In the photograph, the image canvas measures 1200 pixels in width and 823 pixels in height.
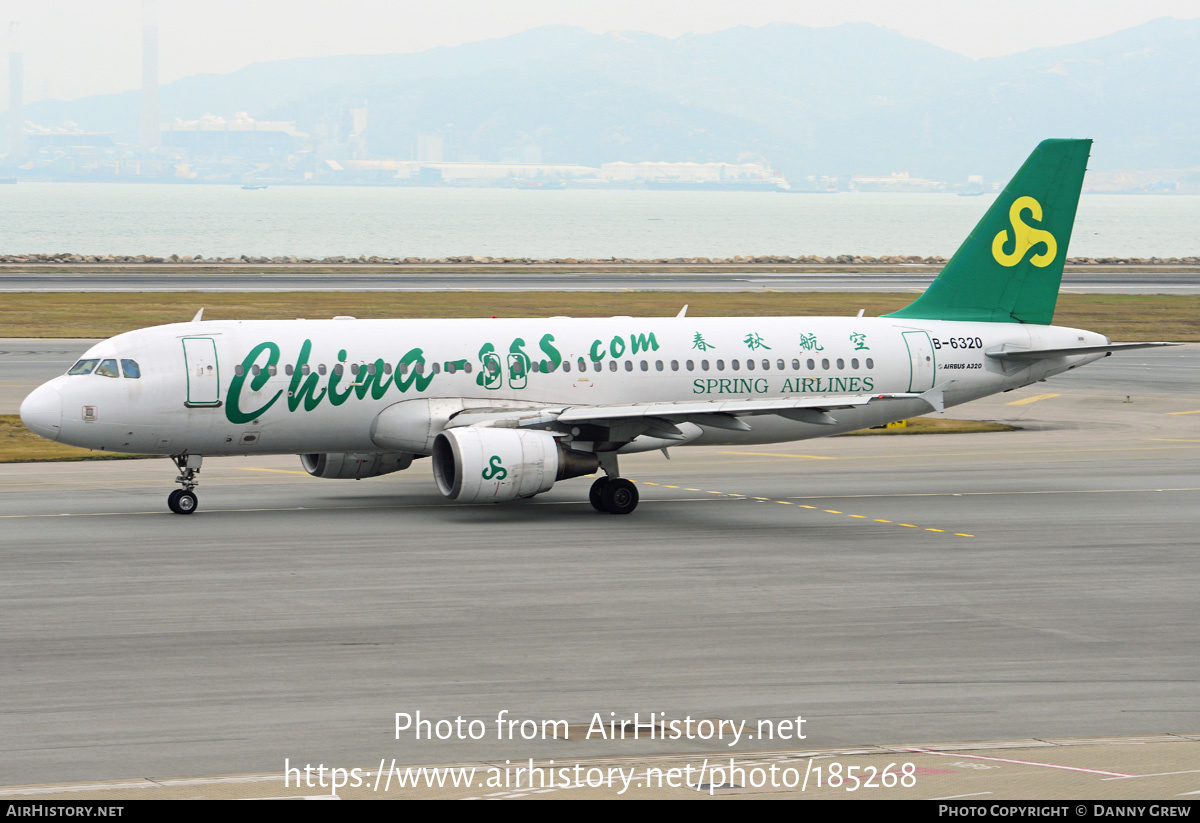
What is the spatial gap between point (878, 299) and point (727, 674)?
81042mm

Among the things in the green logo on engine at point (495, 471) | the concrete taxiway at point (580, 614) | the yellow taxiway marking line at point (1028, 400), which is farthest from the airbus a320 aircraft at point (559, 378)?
the yellow taxiway marking line at point (1028, 400)

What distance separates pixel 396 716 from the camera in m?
16.9

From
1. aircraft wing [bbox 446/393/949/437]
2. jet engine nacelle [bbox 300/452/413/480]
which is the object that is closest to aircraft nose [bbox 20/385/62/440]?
jet engine nacelle [bbox 300/452/413/480]

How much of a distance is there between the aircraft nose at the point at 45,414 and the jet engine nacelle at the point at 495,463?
27.5 feet

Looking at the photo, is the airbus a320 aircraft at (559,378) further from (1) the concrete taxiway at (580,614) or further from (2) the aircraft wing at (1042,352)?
(1) the concrete taxiway at (580,614)

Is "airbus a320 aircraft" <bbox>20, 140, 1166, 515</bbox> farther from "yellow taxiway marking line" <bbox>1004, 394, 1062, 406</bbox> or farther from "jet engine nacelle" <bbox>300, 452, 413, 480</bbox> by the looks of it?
"yellow taxiway marking line" <bbox>1004, 394, 1062, 406</bbox>

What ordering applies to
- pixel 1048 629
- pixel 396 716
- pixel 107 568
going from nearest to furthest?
pixel 396 716 < pixel 1048 629 < pixel 107 568

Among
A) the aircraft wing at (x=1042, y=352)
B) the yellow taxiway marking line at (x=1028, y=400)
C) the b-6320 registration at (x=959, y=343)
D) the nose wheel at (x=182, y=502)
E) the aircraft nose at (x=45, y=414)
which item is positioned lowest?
the nose wheel at (x=182, y=502)

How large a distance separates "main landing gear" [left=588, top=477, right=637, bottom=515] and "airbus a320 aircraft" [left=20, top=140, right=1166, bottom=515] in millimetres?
47

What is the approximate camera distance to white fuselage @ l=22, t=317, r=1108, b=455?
3150cm

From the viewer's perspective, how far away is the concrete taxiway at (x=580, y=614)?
16594 millimetres
